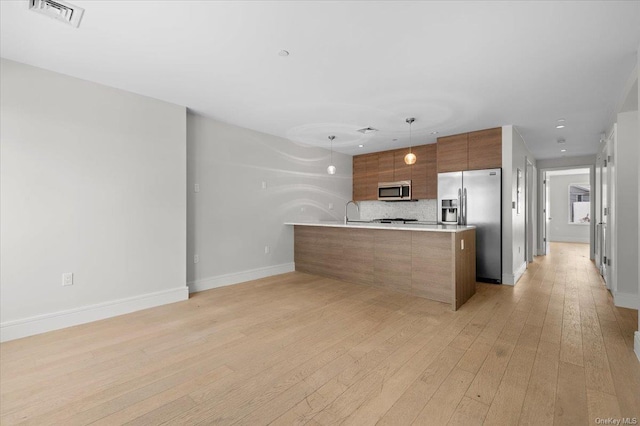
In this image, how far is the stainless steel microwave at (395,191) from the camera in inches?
244

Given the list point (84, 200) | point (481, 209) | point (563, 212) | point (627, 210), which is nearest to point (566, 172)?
point (563, 212)

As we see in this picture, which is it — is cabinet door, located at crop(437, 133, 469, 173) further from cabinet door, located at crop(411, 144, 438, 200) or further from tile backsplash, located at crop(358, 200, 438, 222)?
tile backsplash, located at crop(358, 200, 438, 222)

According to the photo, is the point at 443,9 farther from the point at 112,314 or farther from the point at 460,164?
the point at 112,314

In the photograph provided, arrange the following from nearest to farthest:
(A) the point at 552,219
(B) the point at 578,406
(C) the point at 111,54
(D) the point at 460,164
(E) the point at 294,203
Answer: (B) the point at 578,406 → (C) the point at 111,54 → (D) the point at 460,164 → (E) the point at 294,203 → (A) the point at 552,219

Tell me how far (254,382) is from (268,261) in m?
3.29

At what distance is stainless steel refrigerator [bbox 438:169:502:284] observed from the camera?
4.66m

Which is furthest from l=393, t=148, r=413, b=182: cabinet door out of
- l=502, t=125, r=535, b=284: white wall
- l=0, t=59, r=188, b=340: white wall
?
l=0, t=59, r=188, b=340: white wall

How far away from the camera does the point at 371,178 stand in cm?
687

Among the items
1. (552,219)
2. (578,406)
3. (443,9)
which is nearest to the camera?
(578,406)

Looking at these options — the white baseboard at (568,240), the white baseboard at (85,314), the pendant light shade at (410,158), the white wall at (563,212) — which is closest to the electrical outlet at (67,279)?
the white baseboard at (85,314)

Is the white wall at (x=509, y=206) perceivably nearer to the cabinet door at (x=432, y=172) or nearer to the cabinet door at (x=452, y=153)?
the cabinet door at (x=452, y=153)

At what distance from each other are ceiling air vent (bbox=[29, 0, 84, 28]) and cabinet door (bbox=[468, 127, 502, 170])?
5.11 meters

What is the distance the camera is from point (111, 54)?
258 centimetres

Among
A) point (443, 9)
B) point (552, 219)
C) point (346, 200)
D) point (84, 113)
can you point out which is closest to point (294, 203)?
point (346, 200)
